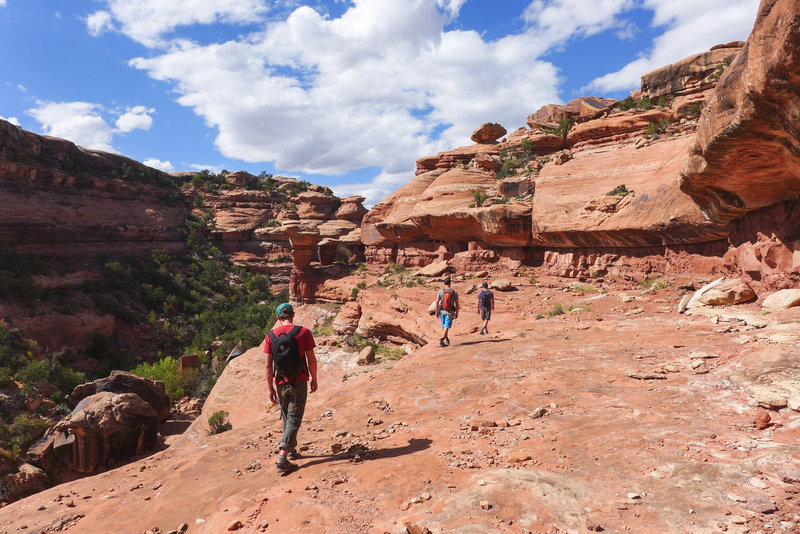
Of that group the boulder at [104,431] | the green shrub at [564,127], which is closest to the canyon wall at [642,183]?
the green shrub at [564,127]

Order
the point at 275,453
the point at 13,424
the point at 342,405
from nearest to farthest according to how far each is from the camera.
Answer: the point at 275,453
the point at 342,405
the point at 13,424

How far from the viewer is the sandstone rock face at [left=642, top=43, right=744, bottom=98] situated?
18.2 meters

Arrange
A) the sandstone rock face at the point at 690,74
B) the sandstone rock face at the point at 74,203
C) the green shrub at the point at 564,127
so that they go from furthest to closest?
the sandstone rock face at the point at 74,203 → the green shrub at the point at 564,127 → the sandstone rock face at the point at 690,74

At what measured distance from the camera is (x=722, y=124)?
7.16 metres

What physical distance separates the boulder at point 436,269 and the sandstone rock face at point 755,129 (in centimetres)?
1297

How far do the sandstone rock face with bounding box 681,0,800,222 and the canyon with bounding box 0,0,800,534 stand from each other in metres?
0.04

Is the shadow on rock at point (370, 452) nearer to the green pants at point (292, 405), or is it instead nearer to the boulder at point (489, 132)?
the green pants at point (292, 405)

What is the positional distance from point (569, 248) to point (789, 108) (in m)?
12.5

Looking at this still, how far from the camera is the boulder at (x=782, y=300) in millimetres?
7398

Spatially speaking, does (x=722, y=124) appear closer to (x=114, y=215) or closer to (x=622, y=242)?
(x=622, y=242)

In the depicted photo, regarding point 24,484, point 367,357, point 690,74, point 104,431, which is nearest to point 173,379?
point 24,484

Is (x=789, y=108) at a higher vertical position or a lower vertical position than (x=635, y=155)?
lower

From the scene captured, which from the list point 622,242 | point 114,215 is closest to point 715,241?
point 622,242

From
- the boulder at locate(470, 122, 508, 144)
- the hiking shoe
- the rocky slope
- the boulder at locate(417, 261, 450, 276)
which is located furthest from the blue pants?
the boulder at locate(470, 122, 508, 144)
